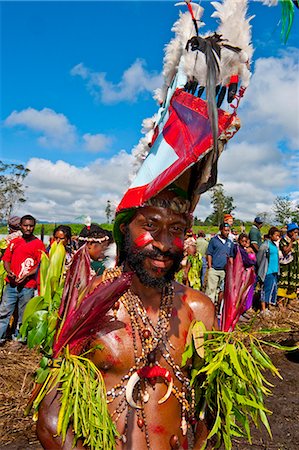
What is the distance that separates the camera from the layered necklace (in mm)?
1770

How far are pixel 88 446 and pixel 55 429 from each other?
0.14m

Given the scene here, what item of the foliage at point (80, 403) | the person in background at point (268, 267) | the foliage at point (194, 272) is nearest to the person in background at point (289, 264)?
the person in background at point (268, 267)

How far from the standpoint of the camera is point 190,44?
1.76 m

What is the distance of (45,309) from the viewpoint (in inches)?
70.2

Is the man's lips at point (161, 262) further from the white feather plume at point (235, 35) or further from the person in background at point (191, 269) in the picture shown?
the person in background at point (191, 269)

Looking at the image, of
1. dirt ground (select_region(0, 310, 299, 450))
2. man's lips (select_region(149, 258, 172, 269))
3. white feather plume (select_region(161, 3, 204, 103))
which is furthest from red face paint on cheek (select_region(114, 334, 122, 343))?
dirt ground (select_region(0, 310, 299, 450))

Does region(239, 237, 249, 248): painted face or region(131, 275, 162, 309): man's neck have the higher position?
region(239, 237, 249, 248): painted face

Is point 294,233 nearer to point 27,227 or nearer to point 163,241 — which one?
point 27,227

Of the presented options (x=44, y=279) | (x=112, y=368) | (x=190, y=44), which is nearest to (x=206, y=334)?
(x=112, y=368)

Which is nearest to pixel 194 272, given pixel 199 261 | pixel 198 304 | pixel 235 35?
pixel 199 261

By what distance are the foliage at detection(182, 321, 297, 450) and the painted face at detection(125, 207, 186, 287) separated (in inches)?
11.7

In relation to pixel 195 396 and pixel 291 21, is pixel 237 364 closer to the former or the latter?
pixel 195 396

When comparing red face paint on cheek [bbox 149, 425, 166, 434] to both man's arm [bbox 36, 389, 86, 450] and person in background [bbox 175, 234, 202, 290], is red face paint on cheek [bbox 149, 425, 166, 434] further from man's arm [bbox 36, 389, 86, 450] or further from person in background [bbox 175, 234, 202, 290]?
person in background [bbox 175, 234, 202, 290]

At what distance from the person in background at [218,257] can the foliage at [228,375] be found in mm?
6227
